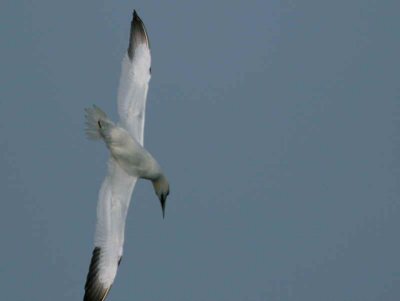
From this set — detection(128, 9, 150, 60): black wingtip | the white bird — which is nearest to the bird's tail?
the white bird

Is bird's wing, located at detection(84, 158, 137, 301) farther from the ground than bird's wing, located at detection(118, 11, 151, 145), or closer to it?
closer to it

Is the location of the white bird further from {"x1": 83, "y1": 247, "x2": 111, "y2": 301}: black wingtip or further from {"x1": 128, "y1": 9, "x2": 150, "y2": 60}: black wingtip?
{"x1": 128, "y1": 9, "x2": 150, "y2": 60}: black wingtip

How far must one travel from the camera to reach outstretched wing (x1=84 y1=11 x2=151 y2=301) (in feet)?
53.6

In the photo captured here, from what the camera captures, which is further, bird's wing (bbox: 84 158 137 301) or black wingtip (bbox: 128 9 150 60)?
black wingtip (bbox: 128 9 150 60)

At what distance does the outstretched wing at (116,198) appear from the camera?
16328mm

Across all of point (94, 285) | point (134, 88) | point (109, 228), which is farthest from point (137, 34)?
point (94, 285)

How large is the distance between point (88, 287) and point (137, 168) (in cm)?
174

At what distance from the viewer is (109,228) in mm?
16359

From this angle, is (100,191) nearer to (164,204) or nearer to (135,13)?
(164,204)

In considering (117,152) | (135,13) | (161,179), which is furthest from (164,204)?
(135,13)

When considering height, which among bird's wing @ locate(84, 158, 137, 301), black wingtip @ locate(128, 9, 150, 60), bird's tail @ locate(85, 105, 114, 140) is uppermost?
black wingtip @ locate(128, 9, 150, 60)

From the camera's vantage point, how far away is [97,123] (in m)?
15.8

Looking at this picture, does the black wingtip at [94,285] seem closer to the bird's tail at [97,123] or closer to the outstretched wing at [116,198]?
the outstretched wing at [116,198]

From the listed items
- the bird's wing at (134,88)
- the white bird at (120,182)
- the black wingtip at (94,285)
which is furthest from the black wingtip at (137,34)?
the black wingtip at (94,285)
